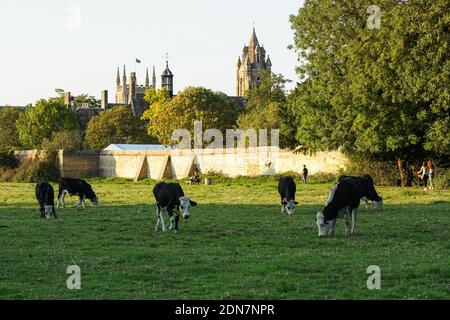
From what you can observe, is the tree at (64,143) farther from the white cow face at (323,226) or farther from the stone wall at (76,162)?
the white cow face at (323,226)

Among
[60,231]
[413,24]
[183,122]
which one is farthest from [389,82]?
[183,122]

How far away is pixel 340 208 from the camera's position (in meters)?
22.4

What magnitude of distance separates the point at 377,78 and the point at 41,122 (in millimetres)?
76795

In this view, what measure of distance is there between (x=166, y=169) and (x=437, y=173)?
30.0 metres

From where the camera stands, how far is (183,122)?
9650 centimetres

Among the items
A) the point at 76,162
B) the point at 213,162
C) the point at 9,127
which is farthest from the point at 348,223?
the point at 9,127

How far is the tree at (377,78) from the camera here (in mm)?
44219

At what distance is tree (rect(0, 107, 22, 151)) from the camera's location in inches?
4636

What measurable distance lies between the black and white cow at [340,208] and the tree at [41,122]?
9328 cm

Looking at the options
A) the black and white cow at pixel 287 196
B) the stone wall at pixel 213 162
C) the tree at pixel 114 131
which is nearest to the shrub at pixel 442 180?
the stone wall at pixel 213 162

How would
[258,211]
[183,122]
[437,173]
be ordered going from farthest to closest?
[183,122] < [437,173] < [258,211]

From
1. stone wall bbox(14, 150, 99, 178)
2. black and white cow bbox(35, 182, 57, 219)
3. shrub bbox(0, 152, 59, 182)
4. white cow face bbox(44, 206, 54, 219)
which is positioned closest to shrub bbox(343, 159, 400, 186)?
black and white cow bbox(35, 182, 57, 219)

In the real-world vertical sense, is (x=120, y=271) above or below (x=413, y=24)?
below
